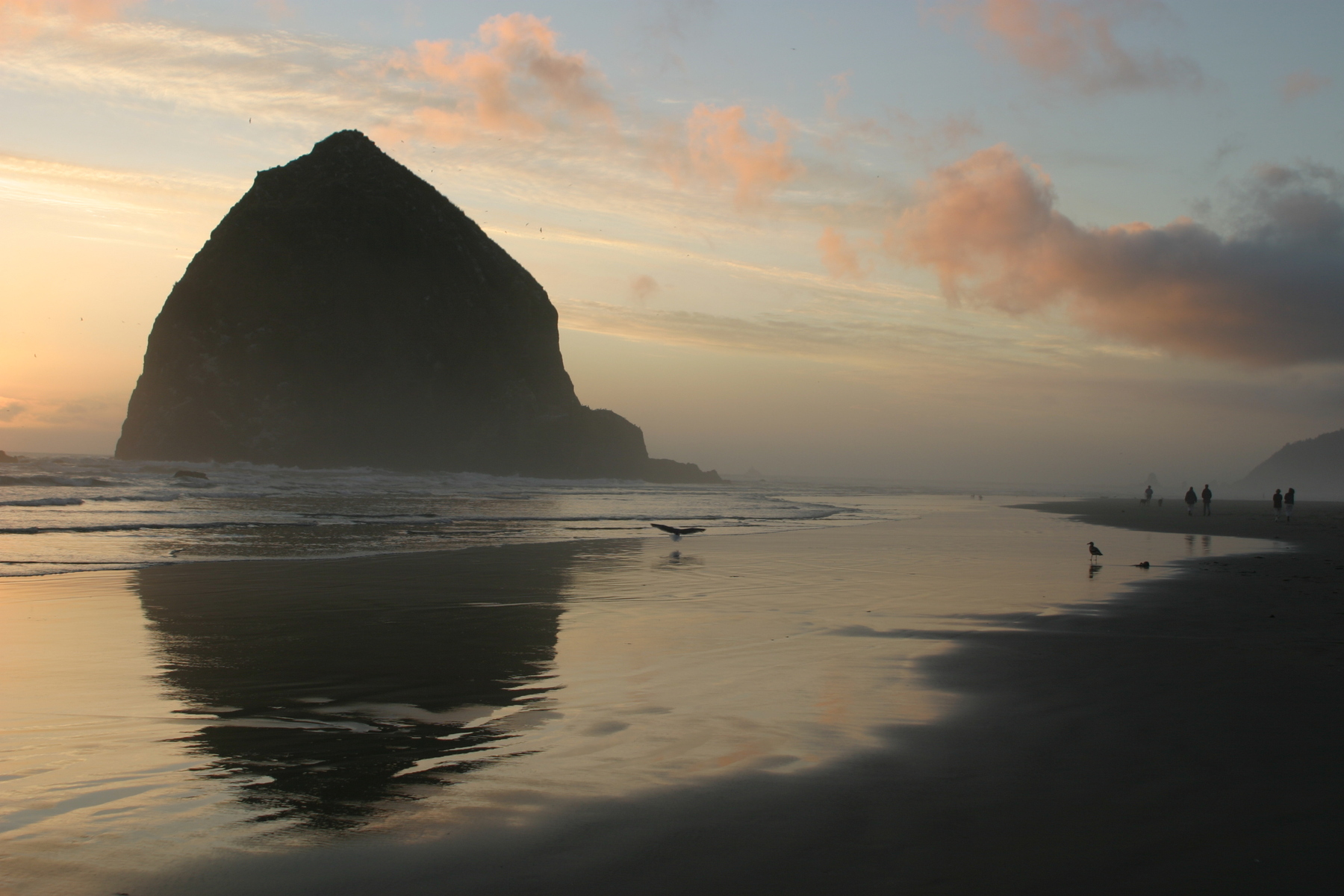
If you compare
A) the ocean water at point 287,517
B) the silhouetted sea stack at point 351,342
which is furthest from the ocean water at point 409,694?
the silhouetted sea stack at point 351,342

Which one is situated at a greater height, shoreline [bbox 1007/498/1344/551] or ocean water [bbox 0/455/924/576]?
shoreline [bbox 1007/498/1344/551]

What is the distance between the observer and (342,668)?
664 cm

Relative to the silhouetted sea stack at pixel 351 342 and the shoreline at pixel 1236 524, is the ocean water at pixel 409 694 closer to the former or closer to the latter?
the shoreline at pixel 1236 524

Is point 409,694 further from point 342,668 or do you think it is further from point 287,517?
point 287,517

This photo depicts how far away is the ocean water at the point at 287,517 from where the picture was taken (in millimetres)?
14969

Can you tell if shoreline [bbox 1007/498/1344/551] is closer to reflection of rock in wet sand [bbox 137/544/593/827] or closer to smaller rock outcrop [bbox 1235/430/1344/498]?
reflection of rock in wet sand [bbox 137/544/593/827]

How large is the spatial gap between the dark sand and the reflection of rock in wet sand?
2.57 ft

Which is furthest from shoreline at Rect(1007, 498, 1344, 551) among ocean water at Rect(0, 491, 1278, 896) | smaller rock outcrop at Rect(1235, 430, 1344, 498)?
smaller rock outcrop at Rect(1235, 430, 1344, 498)

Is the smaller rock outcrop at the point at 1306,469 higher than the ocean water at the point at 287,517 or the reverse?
higher

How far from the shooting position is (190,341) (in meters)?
73.6

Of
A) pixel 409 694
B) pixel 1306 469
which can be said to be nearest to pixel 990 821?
pixel 409 694

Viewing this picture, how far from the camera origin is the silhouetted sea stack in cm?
7294

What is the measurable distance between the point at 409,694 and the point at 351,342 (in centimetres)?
7876

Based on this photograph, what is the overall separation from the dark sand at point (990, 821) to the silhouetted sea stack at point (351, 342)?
7616cm
